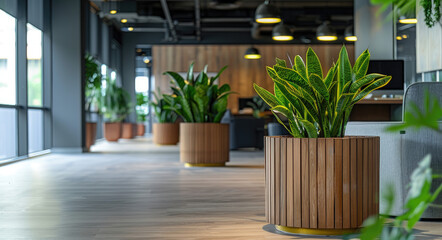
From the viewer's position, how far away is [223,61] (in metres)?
14.6

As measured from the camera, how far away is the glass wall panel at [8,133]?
22.4 feet

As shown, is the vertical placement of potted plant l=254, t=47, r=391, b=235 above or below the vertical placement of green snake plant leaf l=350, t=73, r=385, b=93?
below

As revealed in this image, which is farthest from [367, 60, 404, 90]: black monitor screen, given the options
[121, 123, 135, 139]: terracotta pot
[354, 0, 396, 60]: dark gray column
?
[121, 123, 135, 139]: terracotta pot

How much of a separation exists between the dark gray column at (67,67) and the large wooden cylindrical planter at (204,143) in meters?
3.22

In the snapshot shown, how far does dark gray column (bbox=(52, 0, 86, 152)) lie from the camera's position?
28.9 ft

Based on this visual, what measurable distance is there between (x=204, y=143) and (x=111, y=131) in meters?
7.02

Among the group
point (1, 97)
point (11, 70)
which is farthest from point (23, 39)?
point (1, 97)

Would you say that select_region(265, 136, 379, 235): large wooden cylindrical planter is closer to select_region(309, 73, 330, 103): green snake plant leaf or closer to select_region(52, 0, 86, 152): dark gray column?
select_region(309, 73, 330, 103): green snake plant leaf

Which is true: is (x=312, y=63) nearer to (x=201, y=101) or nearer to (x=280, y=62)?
(x=280, y=62)

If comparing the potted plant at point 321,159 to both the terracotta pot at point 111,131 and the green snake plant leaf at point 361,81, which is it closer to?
the green snake plant leaf at point 361,81

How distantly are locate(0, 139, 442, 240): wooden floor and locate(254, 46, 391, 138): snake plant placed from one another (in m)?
0.48

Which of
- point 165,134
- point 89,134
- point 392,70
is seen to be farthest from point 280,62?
point 165,134

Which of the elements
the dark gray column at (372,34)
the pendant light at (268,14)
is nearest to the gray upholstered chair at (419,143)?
the dark gray column at (372,34)

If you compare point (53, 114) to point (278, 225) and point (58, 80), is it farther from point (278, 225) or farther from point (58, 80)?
point (278, 225)
